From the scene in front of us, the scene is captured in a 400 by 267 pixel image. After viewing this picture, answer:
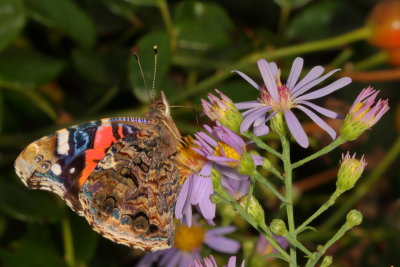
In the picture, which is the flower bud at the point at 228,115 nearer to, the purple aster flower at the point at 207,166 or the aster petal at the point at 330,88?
the purple aster flower at the point at 207,166

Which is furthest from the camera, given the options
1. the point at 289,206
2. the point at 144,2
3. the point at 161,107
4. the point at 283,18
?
the point at 283,18

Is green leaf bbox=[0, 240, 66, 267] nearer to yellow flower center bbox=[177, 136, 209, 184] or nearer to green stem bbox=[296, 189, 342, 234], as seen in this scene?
yellow flower center bbox=[177, 136, 209, 184]

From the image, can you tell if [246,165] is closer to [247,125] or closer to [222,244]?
[247,125]

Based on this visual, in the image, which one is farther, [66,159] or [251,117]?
[66,159]

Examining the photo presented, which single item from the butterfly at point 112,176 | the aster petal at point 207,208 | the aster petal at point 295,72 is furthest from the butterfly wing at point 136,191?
the aster petal at point 295,72

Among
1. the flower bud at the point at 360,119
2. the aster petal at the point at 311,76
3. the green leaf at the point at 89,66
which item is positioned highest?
the green leaf at the point at 89,66

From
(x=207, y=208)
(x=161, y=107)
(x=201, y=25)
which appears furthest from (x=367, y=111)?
(x=201, y=25)
